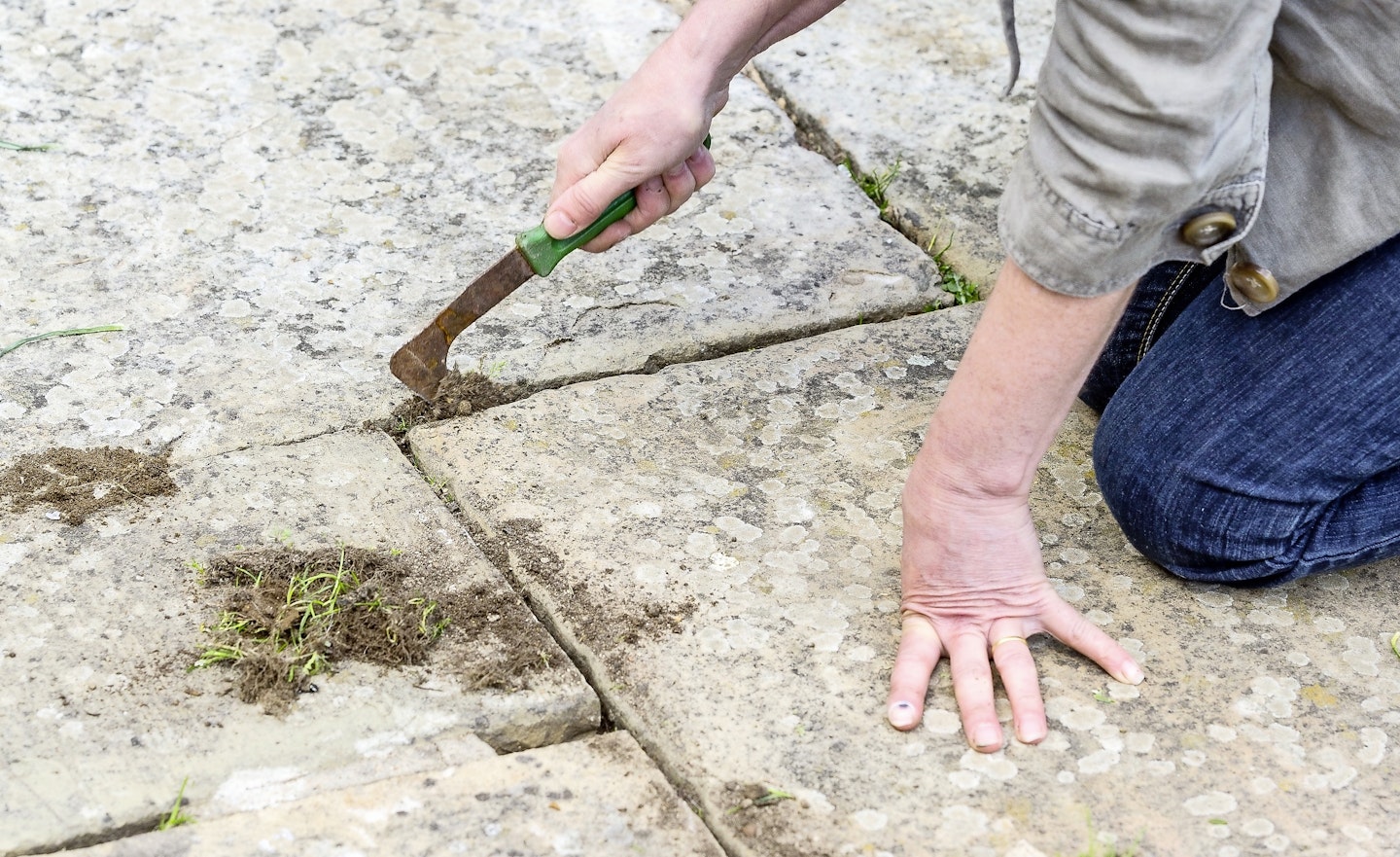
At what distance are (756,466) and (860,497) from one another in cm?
14

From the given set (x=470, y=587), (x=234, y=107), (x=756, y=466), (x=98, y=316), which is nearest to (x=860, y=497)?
(x=756, y=466)

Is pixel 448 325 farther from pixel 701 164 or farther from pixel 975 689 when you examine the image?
pixel 975 689

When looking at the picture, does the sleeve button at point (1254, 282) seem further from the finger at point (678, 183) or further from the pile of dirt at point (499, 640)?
the pile of dirt at point (499, 640)

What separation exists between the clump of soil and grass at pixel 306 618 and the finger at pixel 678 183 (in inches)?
23.0

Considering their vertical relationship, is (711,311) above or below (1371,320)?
below

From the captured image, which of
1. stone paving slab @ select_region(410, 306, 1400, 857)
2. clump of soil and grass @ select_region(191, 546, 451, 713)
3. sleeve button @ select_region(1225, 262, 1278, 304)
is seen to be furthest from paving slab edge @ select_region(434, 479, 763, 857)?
sleeve button @ select_region(1225, 262, 1278, 304)

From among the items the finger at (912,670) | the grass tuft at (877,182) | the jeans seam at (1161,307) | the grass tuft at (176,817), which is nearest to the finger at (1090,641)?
the finger at (912,670)

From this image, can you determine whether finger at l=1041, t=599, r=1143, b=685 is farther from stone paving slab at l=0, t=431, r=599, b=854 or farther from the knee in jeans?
stone paving slab at l=0, t=431, r=599, b=854

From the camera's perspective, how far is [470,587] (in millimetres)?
1514

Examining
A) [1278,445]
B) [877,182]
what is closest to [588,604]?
[1278,445]

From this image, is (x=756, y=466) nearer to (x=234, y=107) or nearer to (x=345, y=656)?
(x=345, y=656)

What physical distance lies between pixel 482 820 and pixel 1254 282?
99 centimetres

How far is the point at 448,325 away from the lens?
67.4 inches

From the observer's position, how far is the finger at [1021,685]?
4.46ft
